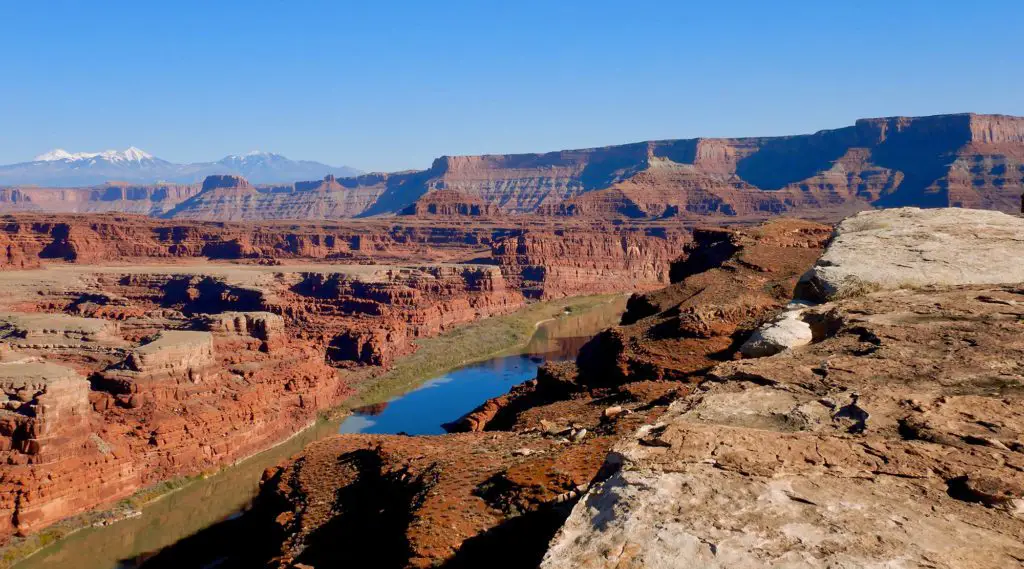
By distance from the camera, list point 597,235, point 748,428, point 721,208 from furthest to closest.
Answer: point 721,208 → point 597,235 → point 748,428

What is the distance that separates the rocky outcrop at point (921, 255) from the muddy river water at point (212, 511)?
13154 mm

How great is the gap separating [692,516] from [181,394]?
30635 mm

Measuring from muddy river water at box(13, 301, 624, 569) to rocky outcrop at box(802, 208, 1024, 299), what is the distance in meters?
13.2

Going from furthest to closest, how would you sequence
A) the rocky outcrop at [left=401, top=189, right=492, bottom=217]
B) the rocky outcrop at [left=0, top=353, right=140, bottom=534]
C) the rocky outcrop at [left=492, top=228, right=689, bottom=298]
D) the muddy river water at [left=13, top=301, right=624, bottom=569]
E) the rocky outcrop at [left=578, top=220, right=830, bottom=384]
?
the rocky outcrop at [left=401, top=189, right=492, bottom=217] < the rocky outcrop at [left=492, top=228, right=689, bottom=298] < the rocky outcrop at [left=0, top=353, right=140, bottom=534] < the muddy river water at [left=13, top=301, right=624, bottom=569] < the rocky outcrop at [left=578, top=220, right=830, bottom=384]

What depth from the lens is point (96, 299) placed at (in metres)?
61.1

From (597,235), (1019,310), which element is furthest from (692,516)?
(597,235)

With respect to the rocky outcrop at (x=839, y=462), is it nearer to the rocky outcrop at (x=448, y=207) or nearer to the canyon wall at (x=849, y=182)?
the canyon wall at (x=849, y=182)

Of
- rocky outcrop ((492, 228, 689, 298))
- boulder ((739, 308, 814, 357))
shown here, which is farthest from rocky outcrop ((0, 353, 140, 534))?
rocky outcrop ((492, 228, 689, 298))

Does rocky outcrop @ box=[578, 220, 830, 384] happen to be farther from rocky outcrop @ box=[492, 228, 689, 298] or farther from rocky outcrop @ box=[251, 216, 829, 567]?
rocky outcrop @ box=[492, 228, 689, 298]

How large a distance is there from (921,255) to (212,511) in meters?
25.2

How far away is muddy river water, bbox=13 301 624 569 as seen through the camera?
947 inches

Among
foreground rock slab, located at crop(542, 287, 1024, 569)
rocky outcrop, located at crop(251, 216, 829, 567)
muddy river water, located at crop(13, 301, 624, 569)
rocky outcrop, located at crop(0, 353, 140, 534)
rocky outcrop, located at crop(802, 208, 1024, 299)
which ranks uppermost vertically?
rocky outcrop, located at crop(802, 208, 1024, 299)

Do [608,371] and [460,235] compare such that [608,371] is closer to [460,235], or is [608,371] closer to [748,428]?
[748,428]

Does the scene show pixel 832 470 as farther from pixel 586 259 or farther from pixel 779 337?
pixel 586 259
